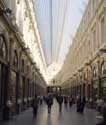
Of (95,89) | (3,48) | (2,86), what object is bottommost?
(2,86)

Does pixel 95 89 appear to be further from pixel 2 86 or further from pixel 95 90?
pixel 2 86

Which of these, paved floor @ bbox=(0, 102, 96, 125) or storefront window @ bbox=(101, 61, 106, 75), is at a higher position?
storefront window @ bbox=(101, 61, 106, 75)

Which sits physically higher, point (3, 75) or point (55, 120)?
point (3, 75)

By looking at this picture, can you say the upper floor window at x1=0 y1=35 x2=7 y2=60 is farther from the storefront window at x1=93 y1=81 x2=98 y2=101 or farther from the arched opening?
the storefront window at x1=93 y1=81 x2=98 y2=101

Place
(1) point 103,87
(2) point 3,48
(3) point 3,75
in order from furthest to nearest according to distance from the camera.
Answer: (1) point 103,87 < (3) point 3,75 < (2) point 3,48

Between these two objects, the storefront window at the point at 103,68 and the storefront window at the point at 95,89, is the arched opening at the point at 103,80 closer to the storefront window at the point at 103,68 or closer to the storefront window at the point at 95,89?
the storefront window at the point at 103,68

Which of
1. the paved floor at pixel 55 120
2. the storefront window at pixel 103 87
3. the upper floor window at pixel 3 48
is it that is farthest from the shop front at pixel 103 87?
the upper floor window at pixel 3 48

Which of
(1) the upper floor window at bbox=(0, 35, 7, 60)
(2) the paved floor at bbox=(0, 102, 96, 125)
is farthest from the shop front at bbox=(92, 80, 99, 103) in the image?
(1) the upper floor window at bbox=(0, 35, 7, 60)

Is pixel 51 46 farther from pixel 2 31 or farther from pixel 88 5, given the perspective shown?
pixel 2 31

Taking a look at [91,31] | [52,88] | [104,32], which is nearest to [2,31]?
[104,32]

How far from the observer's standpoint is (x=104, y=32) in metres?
32.9

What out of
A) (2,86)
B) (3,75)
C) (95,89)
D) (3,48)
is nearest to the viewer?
(3,48)

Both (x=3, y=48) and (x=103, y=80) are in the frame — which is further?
(x=103, y=80)

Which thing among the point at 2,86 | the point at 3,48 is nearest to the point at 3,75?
the point at 2,86
